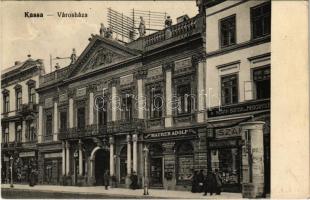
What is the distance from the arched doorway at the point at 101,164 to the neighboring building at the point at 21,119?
6073 mm

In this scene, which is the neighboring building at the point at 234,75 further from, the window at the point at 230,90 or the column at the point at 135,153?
the column at the point at 135,153

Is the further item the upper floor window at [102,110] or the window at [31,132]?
the window at [31,132]

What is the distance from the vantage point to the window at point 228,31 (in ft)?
61.6

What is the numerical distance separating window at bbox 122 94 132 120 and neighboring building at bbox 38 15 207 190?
5 centimetres

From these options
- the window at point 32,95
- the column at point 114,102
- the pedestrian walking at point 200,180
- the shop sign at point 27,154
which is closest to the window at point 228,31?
the pedestrian walking at point 200,180

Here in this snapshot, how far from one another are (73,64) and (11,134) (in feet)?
25.6

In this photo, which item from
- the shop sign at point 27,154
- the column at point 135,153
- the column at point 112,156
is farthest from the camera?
the shop sign at point 27,154

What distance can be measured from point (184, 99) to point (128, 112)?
3.82m

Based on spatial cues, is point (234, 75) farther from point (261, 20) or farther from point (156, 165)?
point (156, 165)

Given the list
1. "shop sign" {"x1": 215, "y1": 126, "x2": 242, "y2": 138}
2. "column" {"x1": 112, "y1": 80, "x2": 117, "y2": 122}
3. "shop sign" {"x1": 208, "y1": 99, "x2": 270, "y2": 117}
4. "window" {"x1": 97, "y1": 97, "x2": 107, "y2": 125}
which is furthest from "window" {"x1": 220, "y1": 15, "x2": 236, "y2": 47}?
"window" {"x1": 97, "y1": 97, "x2": 107, "y2": 125}

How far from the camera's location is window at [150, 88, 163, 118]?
74.6ft

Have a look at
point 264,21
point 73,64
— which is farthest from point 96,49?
point 264,21

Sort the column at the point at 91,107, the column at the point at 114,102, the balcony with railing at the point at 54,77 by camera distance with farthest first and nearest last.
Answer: the balcony with railing at the point at 54,77 < the column at the point at 91,107 < the column at the point at 114,102

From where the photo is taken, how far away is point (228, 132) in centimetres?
1889
